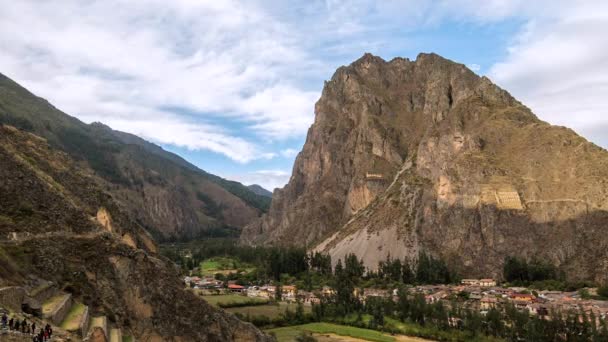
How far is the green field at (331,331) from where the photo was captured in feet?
301

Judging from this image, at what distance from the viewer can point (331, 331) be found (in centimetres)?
9931

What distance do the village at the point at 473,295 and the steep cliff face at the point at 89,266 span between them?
7745 cm

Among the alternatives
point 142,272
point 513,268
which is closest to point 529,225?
point 513,268

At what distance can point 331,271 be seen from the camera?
572 ft

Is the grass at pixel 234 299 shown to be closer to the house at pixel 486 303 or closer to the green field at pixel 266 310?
the green field at pixel 266 310

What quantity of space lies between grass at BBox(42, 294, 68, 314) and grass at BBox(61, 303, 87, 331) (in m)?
0.92

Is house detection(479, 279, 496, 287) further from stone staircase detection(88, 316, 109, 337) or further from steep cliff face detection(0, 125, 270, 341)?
stone staircase detection(88, 316, 109, 337)

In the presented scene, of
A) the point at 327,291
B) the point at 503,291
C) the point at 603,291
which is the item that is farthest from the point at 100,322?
the point at 503,291

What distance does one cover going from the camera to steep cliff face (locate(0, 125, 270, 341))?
110ft

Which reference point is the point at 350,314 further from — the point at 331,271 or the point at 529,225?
the point at 529,225

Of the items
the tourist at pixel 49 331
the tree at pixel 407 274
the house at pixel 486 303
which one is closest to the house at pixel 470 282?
the tree at pixel 407 274

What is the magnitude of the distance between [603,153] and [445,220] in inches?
2112

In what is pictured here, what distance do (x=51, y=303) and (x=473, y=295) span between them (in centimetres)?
11474

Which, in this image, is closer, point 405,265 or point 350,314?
point 350,314
